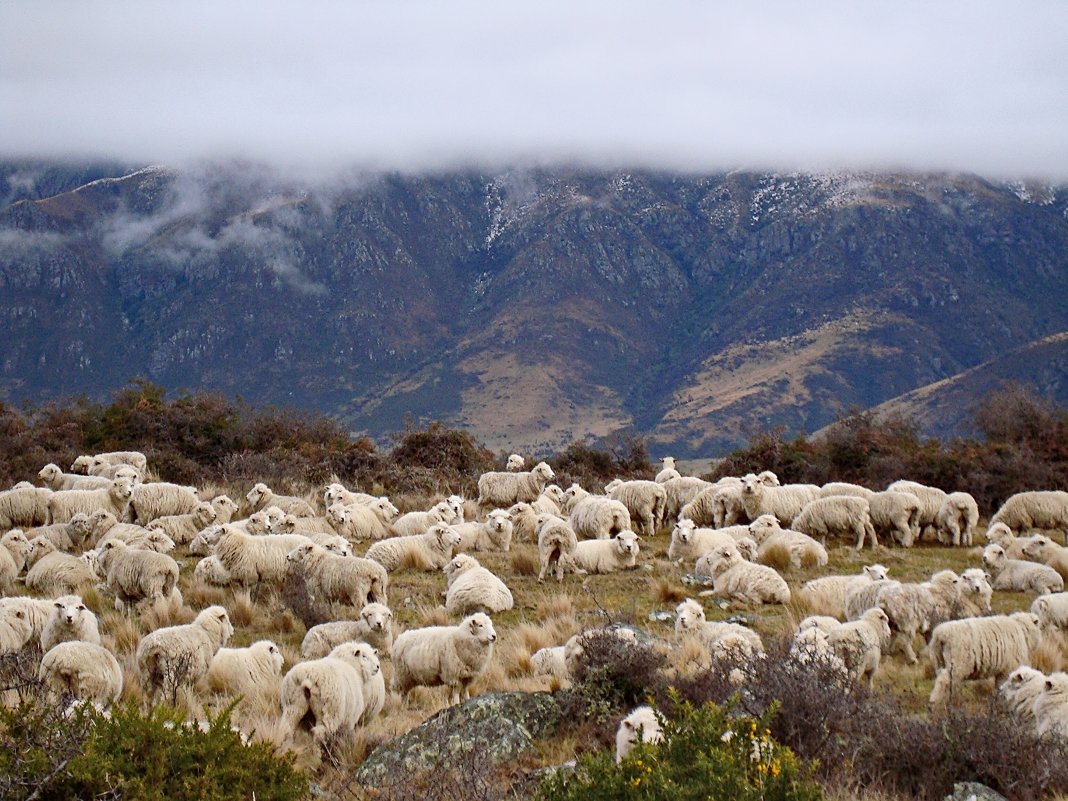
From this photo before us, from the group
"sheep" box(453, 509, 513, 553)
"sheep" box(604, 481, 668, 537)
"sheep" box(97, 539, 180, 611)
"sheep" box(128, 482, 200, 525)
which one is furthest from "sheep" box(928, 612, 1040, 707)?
"sheep" box(128, 482, 200, 525)

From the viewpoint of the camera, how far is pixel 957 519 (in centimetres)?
2078

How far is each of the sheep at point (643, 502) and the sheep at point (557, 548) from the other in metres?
4.99

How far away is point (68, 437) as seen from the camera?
30.6 metres

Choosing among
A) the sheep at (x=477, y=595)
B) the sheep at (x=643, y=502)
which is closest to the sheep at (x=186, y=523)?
the sheep at (x=477, y=595)

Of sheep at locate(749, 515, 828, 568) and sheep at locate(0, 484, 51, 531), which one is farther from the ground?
sheep at locate(0, 484, 51, 531)

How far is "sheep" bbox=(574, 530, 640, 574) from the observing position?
1758 centimetres

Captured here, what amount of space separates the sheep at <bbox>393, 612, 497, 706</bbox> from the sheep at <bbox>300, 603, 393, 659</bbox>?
1.89ft

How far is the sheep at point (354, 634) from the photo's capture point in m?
11.9

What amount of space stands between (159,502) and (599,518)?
9.04 metres

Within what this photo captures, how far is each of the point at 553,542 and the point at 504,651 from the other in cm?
473

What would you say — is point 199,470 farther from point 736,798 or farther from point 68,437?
point 736,798

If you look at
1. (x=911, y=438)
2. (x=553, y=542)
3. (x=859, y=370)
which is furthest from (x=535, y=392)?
(x=553, y=542)

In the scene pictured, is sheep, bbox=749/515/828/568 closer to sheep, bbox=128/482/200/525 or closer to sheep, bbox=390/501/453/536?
sheep, bbox=390/501/453/536

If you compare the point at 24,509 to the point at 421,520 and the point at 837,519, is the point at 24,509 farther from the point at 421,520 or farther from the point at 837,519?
the point at 837,519
